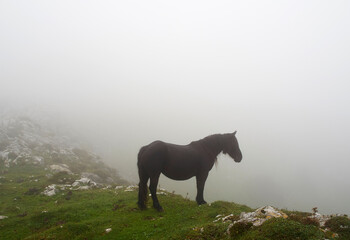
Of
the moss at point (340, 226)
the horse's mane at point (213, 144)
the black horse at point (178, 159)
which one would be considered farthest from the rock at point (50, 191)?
the moss at point (340, 226)

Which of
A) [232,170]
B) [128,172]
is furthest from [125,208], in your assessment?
[232,170]

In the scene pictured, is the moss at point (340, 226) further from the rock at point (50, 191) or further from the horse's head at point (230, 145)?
the rock at point (50, 191)

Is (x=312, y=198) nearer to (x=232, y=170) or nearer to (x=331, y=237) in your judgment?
(x=232, y=170)

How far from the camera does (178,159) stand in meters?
11.7

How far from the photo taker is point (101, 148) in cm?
6438

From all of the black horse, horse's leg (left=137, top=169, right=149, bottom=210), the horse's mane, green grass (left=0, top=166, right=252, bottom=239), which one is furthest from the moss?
horse's leg (left=137, top=169, right=149, bottom=210)

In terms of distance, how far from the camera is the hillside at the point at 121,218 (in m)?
6.61

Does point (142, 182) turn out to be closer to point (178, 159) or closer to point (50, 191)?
point (178, 159)

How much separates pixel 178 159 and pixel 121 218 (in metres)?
4.05

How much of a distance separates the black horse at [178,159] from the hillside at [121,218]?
1.53 m

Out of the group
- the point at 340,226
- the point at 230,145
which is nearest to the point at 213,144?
the point at 230,145

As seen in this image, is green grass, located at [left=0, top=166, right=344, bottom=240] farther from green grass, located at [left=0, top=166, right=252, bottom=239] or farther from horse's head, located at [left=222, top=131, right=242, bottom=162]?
horse's head, located at [left=222, top=131, right=242, bottom=162]

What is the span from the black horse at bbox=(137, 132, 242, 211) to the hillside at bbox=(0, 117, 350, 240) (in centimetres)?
153

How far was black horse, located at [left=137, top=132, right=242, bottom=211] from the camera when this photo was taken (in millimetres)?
11242
